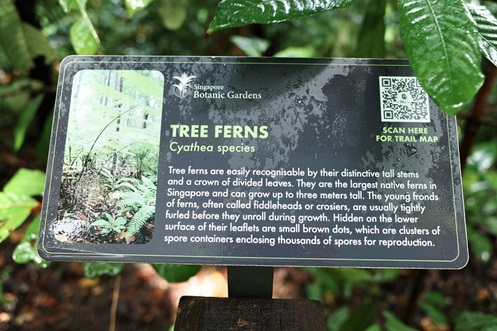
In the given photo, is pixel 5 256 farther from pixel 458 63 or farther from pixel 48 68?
pixel 458 63

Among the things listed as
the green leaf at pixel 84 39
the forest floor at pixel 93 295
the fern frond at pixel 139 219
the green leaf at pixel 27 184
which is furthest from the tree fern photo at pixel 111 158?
the forest floor at pixel 93 295

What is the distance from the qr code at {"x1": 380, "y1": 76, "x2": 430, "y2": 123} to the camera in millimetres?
731

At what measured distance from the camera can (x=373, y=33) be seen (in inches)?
39.2

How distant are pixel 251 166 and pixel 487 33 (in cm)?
39

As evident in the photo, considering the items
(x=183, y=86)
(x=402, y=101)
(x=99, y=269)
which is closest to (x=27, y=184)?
(x=99, y=269)

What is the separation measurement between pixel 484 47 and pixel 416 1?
4.7 inches

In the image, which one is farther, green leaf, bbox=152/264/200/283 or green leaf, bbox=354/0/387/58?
green leaf, bbox=354/0/387/58

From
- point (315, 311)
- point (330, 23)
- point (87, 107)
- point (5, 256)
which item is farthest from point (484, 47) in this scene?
point (5, 256)

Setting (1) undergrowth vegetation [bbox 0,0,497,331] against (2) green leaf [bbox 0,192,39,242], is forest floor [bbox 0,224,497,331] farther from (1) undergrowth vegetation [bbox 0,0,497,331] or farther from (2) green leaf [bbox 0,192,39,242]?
(2) green leaf [bbox 0,192,39,242]

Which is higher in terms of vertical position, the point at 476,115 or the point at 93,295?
the point at 476,115

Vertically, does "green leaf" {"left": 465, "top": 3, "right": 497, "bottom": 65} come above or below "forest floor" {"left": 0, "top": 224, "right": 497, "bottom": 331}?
above

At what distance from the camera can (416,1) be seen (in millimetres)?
583

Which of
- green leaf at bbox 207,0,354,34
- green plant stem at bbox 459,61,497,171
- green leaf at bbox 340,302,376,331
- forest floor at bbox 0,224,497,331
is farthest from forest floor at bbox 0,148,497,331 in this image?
green leaf at bbox 207,0,354,34

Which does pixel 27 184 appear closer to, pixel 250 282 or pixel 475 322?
pixel 250 282
